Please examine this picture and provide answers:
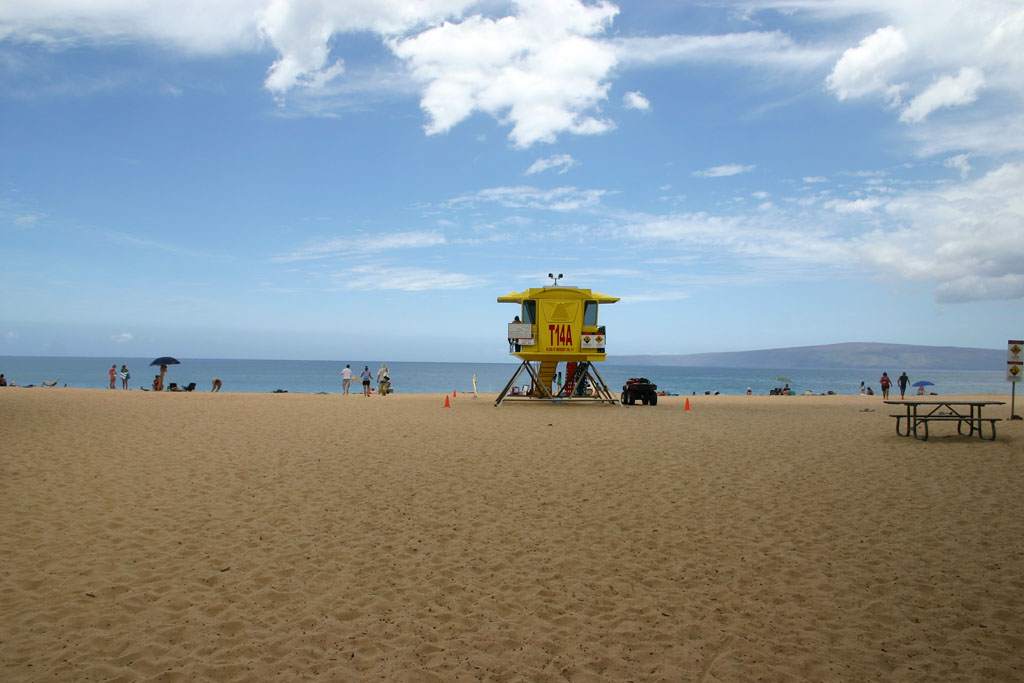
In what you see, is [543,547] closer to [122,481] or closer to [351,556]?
[351,556]

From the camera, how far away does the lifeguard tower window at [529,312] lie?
23.9 meters

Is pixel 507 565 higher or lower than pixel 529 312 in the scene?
lower

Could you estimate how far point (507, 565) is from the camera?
6012 millimetres

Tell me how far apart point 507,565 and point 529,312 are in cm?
1823

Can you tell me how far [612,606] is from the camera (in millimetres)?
5164

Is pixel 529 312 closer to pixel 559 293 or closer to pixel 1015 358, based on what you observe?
pixel 559 293

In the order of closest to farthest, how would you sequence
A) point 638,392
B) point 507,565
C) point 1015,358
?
1. point 507,565
2. point 1015,358
3. point 638,392

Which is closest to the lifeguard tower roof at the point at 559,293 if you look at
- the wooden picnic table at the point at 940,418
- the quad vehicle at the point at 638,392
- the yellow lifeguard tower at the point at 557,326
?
the yellow lifeguard tower at the point at 557,326

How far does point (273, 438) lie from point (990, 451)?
1408 cm

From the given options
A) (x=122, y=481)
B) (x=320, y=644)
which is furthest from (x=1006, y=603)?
(x=122, y=481)

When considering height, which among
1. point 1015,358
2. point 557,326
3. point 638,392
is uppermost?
point 557,326

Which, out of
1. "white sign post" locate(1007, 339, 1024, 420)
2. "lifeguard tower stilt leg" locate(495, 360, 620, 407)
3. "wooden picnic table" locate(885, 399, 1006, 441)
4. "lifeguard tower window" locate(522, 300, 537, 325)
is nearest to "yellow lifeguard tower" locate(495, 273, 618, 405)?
"lifeguard tower window" locate(522, 300, 537, 325)

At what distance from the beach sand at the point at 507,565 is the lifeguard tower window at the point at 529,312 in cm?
1243

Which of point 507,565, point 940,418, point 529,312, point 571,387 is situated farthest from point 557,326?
point 507,565
